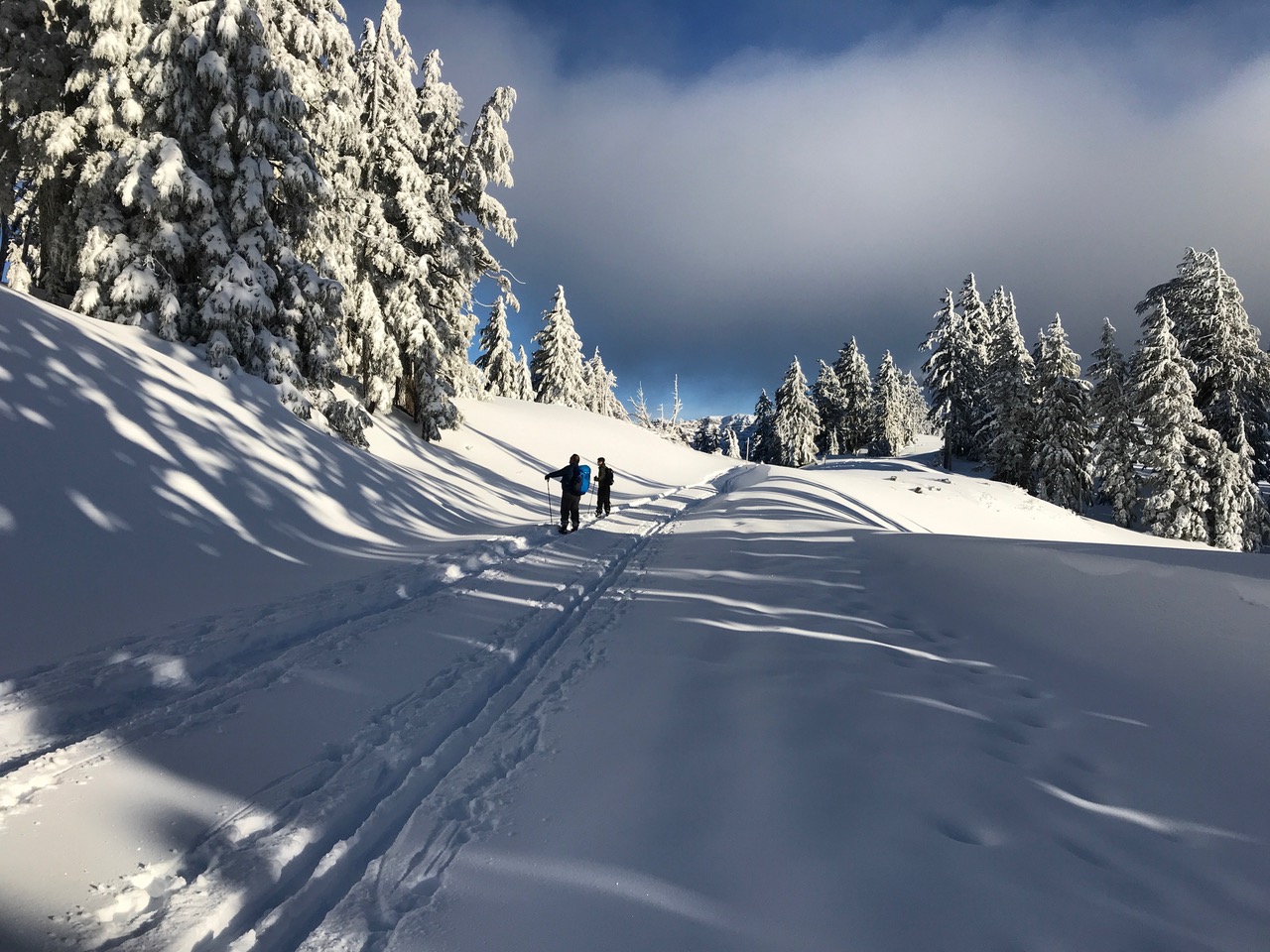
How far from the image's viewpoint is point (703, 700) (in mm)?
4301

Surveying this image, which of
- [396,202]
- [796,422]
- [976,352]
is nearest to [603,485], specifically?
[396,202]

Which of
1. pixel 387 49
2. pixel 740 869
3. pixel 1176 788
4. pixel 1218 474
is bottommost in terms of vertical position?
pixel 740 869

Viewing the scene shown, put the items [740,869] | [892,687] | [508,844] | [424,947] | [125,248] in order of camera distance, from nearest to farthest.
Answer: [424,947] < [740,869] < [508,844] < [892,687] < [125,248]

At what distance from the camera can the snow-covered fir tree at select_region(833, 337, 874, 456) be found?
67.4m

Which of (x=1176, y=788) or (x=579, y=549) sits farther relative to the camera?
(x=579, y=549)

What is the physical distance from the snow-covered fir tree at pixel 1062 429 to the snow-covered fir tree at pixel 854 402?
3452 cm

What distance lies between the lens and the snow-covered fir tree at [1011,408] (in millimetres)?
34406

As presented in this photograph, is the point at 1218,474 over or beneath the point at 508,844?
over

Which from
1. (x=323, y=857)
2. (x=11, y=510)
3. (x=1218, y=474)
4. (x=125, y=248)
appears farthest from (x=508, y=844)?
(x=1218, y=474)

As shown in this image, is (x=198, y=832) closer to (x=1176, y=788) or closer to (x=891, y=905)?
(x=891, y=905)

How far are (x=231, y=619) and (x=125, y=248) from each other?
10.8m

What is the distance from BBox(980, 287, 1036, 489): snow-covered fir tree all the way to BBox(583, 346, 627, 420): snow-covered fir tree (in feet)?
109

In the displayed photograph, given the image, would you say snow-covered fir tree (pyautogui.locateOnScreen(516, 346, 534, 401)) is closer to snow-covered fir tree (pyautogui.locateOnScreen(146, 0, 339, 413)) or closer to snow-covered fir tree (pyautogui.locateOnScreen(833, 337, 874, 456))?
snow-covered fir tree (pyautogui.locateOnScreen(146, 0, 339, 413))

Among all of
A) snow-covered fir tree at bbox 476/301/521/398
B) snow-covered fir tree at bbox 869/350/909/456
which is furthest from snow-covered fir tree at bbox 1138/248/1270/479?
snow-covered fir tree at bbox 869/350/909/456
